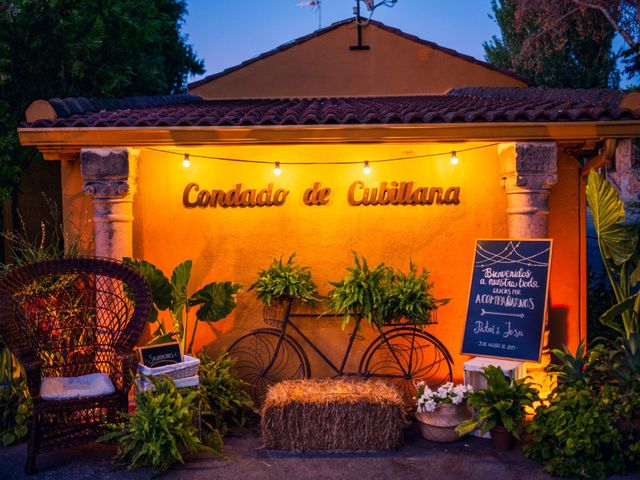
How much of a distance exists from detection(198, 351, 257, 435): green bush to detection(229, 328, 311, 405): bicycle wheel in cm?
25

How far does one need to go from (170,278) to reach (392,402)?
9.09 ft

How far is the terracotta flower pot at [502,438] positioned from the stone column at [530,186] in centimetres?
96

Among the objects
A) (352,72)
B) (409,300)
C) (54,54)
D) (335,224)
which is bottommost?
(409,300)

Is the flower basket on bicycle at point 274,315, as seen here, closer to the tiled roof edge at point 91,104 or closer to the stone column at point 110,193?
the stone column at point 110,193

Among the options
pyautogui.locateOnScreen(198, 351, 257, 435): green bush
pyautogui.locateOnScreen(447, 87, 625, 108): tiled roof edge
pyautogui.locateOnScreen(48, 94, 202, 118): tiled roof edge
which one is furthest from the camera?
pyautogui.locateOnScreen(447, 87, 625, 108): tiled roof edge

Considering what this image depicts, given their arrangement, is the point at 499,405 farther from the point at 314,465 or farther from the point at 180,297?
the point at 180,297

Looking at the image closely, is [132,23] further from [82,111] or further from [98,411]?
[98,411]

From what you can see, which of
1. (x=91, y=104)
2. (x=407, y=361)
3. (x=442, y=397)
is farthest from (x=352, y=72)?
(x=442, y=397)

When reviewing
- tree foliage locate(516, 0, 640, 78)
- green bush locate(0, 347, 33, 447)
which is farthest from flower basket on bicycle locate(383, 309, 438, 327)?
tree foliage locate(516, 0, 640, 78)

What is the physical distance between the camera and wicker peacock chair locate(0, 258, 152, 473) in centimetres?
540

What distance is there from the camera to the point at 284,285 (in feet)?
21.8

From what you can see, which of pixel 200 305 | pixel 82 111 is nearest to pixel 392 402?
pixel 200 305

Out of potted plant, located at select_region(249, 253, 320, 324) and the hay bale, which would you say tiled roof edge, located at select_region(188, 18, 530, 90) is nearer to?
potted plant, located at select_region(249, 253, 320, 324)

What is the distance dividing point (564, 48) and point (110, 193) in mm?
19187
